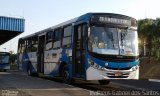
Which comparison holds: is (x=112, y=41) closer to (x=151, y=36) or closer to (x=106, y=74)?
(x=106, y=74)

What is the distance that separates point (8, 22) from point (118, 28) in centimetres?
3277

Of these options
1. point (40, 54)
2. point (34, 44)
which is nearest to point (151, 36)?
point (34, 44)

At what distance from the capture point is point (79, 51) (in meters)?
16.4

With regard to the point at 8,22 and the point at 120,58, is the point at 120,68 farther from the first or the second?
the point at 8,22

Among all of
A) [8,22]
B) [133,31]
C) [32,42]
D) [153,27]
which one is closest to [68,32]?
[133,31]

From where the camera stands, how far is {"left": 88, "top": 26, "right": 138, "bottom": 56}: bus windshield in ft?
50.9

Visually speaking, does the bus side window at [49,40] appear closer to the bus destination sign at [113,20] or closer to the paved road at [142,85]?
the paved road at [142,85]

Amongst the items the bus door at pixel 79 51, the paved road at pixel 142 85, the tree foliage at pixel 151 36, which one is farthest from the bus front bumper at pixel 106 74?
the tree foliage at pixel 151 36

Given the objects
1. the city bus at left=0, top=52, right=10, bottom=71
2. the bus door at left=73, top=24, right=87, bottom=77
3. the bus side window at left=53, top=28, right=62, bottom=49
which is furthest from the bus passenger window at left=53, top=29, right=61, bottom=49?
the city bus at left=0, top=52, right=10, bottom=71

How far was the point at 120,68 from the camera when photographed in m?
15.7

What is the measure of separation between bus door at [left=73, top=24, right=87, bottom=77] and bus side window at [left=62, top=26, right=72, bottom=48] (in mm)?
742

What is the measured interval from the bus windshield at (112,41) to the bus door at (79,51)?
1.81 feet

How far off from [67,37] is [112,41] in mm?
3059

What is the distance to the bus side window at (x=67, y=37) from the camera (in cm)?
1766
